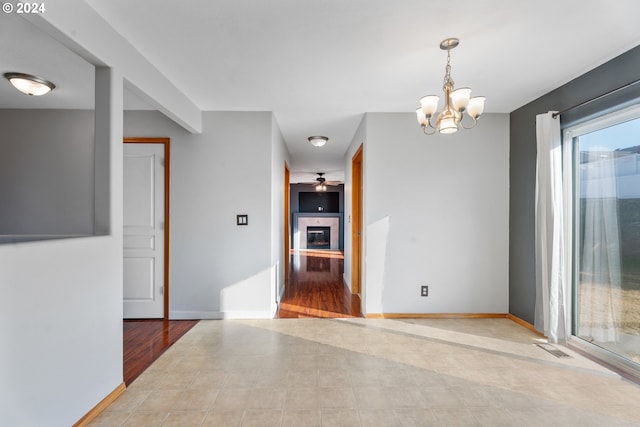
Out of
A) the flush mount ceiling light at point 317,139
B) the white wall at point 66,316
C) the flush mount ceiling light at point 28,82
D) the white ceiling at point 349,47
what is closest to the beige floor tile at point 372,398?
the white wall at point 66,316

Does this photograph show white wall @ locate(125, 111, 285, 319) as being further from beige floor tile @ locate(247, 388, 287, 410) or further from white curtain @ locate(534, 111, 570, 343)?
white curtain @ locate(534, 111, 570, 343)

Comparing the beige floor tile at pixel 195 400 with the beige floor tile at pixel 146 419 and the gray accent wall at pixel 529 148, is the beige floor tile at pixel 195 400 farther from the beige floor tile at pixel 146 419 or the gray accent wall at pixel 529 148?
the gray accent wall at pixel 529 148

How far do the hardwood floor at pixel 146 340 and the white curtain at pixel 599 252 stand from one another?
381 centimetres

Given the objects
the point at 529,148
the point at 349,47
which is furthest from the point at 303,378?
the point at 529,148

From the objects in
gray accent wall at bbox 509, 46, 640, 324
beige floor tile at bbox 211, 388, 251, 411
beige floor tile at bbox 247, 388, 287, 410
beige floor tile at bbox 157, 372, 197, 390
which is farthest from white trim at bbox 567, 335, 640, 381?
beige floor tile at bbox 157, 372, 197, 390

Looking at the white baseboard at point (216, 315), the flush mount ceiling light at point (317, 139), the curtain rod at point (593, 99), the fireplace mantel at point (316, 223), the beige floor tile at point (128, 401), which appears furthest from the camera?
the fireplace mantel at point (316, 223)

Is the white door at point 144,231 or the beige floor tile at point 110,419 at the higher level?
the white door at point 144,231

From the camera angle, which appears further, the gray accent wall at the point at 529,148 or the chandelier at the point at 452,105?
the gray accent wall at the point at 529,148

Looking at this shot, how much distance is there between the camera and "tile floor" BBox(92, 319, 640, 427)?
1.98m

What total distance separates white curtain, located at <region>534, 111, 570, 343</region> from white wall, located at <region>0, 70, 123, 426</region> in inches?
142

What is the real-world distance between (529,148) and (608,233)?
121 cm

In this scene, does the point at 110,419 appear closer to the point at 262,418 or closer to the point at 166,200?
the point at 262,418

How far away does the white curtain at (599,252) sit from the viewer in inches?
107

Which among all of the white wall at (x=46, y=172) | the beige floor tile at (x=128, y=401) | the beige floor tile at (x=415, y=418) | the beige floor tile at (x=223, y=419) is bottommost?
the beige floor tile at (x=415, y=418)
